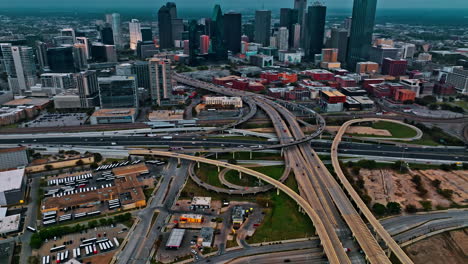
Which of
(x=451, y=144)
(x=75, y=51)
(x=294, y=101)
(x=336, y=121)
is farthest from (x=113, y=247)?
(x=75, y=51)

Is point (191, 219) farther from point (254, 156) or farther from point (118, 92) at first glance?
point (118, 92)

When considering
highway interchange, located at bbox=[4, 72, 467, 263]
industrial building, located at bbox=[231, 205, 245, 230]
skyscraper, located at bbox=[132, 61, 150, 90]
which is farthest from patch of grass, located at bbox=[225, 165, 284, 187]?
skyscraper, located at bbox=[132, 61, 150, 90]

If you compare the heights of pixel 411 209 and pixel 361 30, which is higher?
pixel 361 30

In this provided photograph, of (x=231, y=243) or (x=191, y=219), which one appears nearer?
(x=231, y=243)

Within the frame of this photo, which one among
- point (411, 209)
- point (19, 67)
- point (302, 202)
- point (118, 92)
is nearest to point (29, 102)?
point (19, 67)

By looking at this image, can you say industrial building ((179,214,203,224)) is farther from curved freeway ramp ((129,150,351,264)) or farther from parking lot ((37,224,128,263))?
curved freeway ramp ((129,150,351,264))

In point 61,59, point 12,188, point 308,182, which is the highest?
point 61,59
